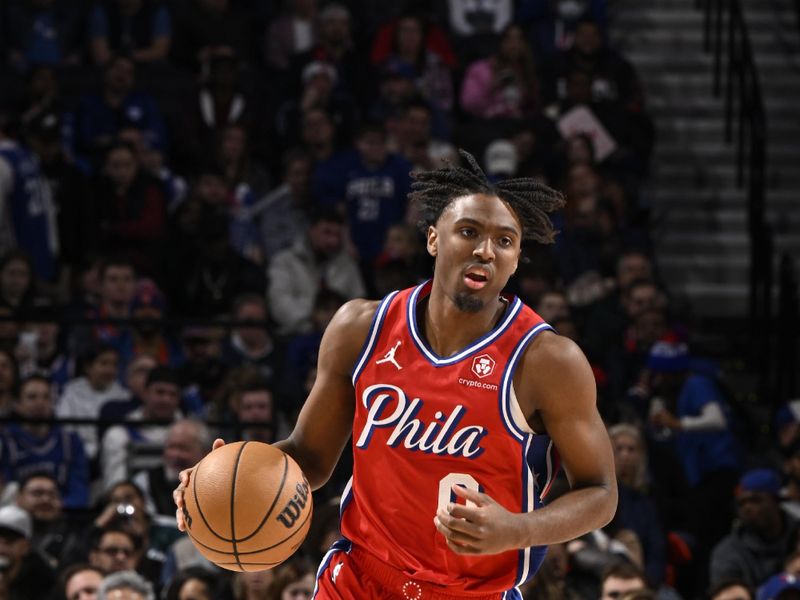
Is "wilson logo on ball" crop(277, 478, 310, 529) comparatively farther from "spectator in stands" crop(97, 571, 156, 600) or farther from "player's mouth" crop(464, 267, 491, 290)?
"spectator in stands" crop(97, 571, 156, 600)

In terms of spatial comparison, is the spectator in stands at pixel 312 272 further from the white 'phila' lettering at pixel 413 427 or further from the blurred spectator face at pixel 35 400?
the white 'phila' lettering at pixel 413 427

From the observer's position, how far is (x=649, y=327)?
34.1 feet

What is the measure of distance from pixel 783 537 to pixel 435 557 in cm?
478

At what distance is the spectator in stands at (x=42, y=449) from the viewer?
9.12 m

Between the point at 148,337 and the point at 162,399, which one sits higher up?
the point at 148,337

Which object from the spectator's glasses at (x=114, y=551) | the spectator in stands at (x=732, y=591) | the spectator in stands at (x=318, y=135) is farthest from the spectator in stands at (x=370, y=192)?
the spectator in stands at (x=732, y=591)

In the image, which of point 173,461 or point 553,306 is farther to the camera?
point 553,306

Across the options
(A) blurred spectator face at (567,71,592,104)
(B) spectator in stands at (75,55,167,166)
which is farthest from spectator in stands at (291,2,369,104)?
(A) blurred spectator face at (567,71,592,104)

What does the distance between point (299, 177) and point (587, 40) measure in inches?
118

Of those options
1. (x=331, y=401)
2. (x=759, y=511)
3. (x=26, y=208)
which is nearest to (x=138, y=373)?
(x=26, y=208)

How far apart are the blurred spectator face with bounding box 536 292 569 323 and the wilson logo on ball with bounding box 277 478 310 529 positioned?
18.2 feet

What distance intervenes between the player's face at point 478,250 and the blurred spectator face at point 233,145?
7135 mm

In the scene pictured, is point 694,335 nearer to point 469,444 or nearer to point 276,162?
point 276,162

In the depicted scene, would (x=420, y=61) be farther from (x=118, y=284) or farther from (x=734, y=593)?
(x=734, y=593)
